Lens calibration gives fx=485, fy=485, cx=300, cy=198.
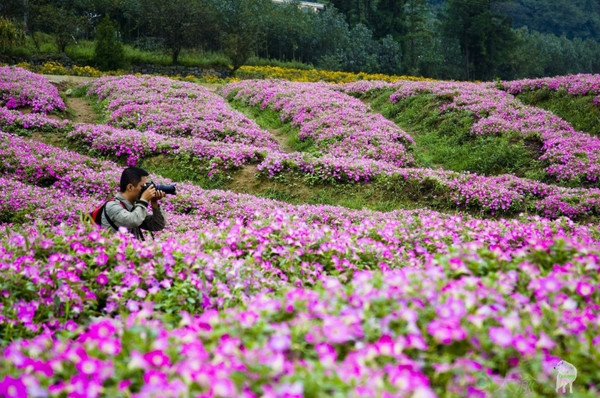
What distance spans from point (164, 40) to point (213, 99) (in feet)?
94.3

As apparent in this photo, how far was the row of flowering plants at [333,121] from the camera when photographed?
1755 centimetres

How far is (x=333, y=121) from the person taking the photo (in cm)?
2022

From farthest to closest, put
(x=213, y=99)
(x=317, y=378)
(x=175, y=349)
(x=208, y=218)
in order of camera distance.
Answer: (x=213, y=99) → (x=208, y=218) → (x=175, y=349) → (x=317, y=378)

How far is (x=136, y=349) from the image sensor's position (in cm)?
268

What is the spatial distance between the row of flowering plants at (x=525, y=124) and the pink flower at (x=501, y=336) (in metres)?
13.9

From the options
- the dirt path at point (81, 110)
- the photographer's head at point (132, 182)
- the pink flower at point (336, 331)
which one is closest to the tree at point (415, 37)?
the dirt path at point (81, 110)

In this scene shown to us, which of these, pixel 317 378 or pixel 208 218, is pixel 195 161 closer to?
pixel 208 218

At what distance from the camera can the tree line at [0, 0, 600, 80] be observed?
43.4m

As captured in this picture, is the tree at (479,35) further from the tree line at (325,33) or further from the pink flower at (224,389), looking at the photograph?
the pink flower at (224,389)

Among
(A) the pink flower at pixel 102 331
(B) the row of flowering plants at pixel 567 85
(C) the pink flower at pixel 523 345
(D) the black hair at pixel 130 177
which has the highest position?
(B) the row of flowering plants at pixel 567 85

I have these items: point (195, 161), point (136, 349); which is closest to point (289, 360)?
point (136, 349)

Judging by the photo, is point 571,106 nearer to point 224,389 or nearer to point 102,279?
point 102,279

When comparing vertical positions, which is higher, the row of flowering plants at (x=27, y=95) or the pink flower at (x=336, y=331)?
the pink flower at (x=336, y=331)

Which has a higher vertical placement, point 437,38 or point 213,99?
point 437,38
